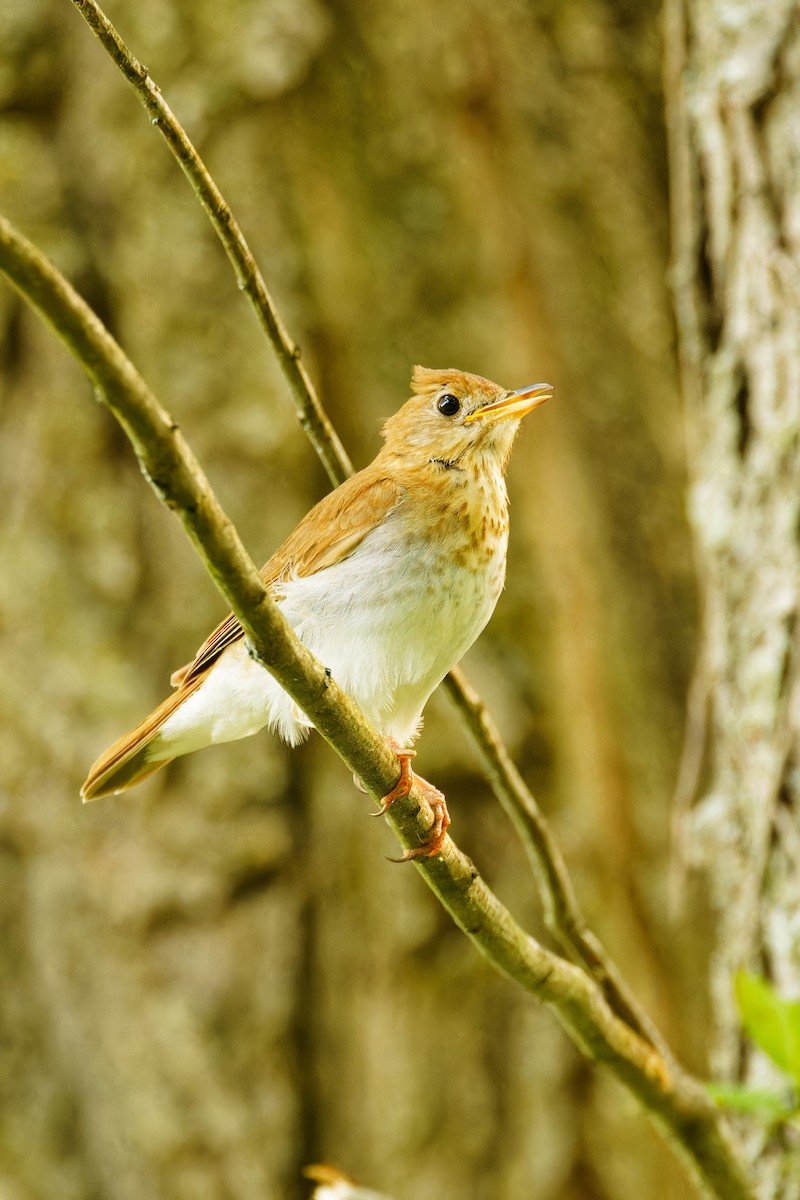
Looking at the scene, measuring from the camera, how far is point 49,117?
417cm

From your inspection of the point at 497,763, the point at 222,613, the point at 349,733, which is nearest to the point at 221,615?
the point at 222,613

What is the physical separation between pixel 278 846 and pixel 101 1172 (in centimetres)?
123

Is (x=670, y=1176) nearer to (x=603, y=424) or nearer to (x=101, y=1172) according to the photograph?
(x=101, y=1172)

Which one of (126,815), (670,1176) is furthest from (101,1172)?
(670,1176)

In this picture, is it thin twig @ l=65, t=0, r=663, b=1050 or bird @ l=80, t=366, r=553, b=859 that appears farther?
bird @ l=80, t=366, r=553, b=859

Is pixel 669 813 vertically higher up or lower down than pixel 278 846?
lower down

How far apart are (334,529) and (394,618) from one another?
314mm

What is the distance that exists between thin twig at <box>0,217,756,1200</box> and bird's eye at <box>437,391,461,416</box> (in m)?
1.15

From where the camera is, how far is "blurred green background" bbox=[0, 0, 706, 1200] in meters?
3.97

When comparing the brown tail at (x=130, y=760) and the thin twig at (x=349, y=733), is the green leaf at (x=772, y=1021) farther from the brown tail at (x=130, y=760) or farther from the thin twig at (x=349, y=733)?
the brown tail at (x=130, y=760)

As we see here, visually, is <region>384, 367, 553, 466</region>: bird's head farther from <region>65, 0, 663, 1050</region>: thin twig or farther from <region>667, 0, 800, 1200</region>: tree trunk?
<region>667, 0, 800, 1200</region>: tree trunk

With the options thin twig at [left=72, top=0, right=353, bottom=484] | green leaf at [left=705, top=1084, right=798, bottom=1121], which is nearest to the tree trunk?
green leaf at [left=705, top=1084, right=798, bottom=1121]

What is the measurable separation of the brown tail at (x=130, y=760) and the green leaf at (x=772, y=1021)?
1271 mm

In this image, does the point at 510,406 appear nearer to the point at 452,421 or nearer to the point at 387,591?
the point at 452,421
